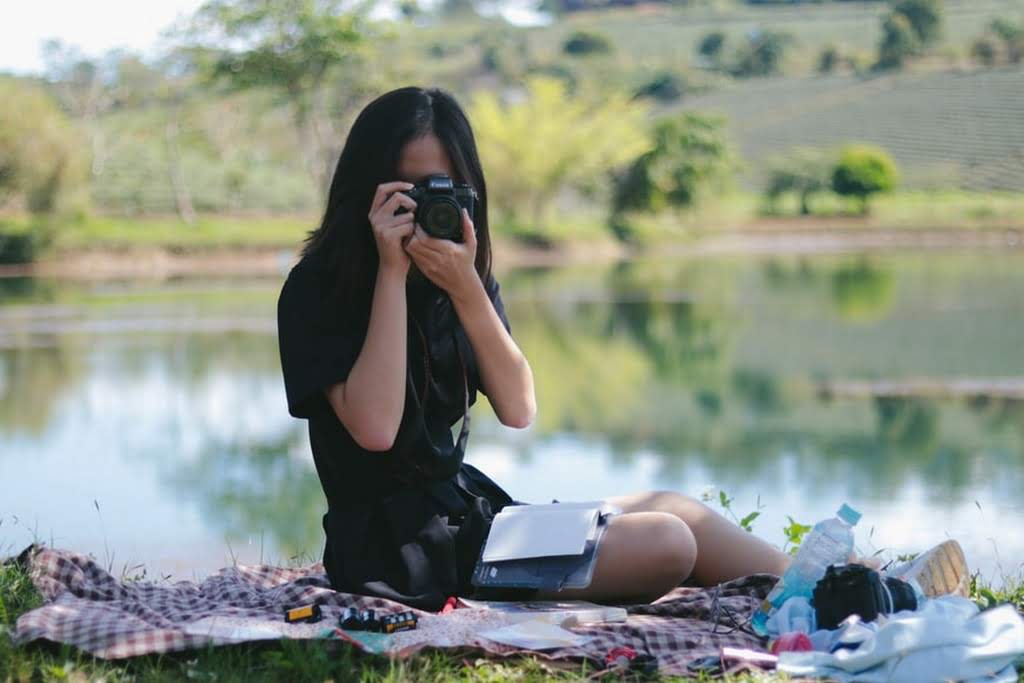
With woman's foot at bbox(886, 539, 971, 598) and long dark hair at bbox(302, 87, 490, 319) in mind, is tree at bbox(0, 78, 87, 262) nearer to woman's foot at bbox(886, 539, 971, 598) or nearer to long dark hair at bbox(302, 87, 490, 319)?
long dark hair at bbox(302, 87, 490, 319)

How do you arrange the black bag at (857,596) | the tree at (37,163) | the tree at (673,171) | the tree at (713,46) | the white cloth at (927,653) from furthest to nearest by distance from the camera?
the tree at (713,46), the tree at (673,171), the tree at (37,163), the black bag at (857,596), the white cloth at (927,653)

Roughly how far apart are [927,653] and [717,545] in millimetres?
521

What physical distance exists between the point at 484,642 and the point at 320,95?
987 inches

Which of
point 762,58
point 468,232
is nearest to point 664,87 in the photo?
point 762,58

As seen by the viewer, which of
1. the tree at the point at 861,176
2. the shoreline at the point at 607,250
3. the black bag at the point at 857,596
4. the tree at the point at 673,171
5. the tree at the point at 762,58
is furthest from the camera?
the tree at the point at 762,58

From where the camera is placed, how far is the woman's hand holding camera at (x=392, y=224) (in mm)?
1970

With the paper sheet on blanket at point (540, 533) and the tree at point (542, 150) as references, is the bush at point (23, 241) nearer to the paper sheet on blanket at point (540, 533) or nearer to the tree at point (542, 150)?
the tree at point (542, 150)

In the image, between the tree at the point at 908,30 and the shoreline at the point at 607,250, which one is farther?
the tree at the point at 908,30

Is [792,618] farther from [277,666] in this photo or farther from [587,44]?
[587,44]

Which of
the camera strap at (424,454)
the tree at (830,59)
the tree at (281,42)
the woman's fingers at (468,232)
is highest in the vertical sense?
the tree at (830,59)

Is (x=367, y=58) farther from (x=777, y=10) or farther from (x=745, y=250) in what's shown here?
(x=777, y=10)

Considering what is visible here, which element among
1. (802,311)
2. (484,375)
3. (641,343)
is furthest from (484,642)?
(802,311)

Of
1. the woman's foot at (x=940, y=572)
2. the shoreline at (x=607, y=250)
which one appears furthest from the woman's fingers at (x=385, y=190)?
the shoreline at (x=607, y=250)

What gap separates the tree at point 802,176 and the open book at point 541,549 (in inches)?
1172
